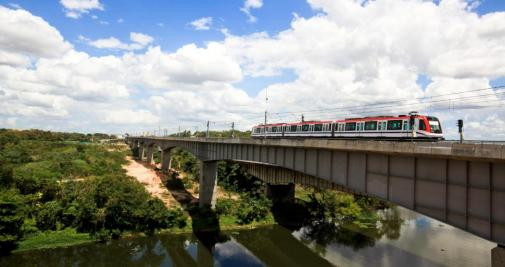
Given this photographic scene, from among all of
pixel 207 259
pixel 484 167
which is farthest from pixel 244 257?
pixel 484 167

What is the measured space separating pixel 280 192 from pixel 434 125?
27.9 m

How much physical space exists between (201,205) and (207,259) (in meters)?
14.7

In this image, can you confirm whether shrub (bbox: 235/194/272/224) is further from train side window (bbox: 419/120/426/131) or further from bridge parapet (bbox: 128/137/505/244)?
train side window (bbox: 419/120/426/131)

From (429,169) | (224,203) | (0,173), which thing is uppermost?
(429,169)

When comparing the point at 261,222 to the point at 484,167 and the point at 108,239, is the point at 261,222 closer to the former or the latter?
the point at 108,239

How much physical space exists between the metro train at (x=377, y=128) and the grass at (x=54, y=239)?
71.7ft

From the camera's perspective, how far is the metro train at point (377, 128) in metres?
28.6

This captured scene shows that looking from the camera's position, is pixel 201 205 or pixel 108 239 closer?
pixel 108 239

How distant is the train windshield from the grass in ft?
112

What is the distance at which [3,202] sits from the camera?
1227 inches

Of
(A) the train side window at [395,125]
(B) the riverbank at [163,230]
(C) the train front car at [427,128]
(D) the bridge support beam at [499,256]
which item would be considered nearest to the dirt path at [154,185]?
(B) the riverbank at [163,230]

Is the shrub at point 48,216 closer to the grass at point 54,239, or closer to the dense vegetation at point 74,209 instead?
the dense vegetation at point 74,209

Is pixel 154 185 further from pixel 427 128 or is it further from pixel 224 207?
A: pixel 427 128

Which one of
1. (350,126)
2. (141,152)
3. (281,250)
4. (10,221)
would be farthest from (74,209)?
(141,152)
